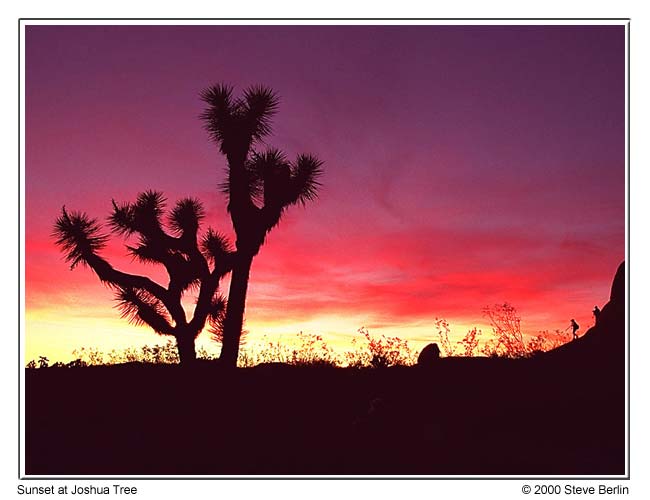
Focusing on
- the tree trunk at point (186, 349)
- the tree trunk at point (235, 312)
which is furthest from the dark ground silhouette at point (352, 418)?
the tree trunk at point (235, 312)

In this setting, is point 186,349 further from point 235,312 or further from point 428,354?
point 428,354

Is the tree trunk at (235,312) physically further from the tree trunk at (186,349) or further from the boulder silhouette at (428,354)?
the boulder silhouette at (428,354)

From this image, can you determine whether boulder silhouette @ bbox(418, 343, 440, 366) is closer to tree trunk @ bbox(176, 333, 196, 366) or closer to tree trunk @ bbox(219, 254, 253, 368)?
tree trunk @ bbox(219, 254, 253, 368)

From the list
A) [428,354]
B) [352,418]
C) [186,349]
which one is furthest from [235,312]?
[428,354]

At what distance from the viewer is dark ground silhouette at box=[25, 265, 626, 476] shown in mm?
7258

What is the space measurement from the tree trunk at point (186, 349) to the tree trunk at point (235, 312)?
599 mm

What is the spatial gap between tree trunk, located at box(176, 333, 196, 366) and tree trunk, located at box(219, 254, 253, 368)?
60cm
